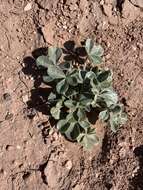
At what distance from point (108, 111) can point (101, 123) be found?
0.46 ft

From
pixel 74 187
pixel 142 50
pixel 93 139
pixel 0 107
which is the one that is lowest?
pixel 74 187

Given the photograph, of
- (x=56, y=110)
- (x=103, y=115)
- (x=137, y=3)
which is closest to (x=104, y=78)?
(x=103, y=115)

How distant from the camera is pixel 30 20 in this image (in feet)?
10.9

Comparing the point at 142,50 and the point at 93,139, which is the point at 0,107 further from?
the point at 142,50

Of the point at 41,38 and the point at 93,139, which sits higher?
the point at 41,38

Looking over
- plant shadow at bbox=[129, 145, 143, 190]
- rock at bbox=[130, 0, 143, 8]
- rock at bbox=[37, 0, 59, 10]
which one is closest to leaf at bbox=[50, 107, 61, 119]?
plant shadow at bbox=[129, 145, 143, 190]

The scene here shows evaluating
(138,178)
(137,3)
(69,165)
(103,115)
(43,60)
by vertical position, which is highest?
(137,3)

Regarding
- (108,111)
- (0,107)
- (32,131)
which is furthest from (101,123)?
(0,107)

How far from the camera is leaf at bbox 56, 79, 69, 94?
9.85 feet

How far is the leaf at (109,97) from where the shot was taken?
300cm

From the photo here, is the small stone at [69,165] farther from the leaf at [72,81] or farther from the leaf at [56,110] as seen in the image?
the leaf at [72,81]

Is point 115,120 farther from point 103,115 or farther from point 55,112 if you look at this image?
point 55,112

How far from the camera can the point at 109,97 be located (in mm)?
3008

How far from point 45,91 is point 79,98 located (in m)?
0.26
